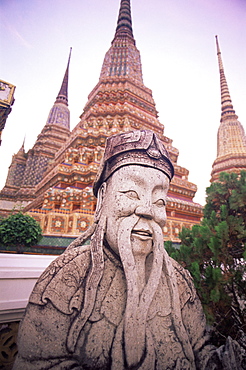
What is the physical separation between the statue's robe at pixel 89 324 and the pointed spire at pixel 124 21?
1778cm

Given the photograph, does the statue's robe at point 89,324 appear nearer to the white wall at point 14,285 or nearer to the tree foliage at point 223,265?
the tree foliage at point 223,265

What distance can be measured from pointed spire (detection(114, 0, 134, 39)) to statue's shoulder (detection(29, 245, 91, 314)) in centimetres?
1770

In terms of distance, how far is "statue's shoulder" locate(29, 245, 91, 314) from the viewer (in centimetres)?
122

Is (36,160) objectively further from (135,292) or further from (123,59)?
(135,292)

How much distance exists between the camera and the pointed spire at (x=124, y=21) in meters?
15.2

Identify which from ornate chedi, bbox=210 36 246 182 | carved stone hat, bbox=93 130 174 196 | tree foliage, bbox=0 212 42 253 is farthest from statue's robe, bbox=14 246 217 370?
ornate chedi, bbox=210 36 246 182

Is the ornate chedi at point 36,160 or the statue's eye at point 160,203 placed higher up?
the ornate chedi at point 36,160

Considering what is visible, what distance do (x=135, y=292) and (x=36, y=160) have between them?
54.4 feet

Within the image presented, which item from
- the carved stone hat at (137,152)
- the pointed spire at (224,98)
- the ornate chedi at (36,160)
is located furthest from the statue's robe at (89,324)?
the pointed spire at (224,98)

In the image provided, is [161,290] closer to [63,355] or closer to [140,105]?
[63,355]

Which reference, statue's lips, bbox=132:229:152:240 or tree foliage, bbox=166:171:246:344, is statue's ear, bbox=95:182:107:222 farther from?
tree foliage, bbox=166:171:246:344

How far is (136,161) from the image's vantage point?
1.59 m

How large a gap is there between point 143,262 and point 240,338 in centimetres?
135

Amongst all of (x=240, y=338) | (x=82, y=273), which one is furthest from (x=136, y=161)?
(x=240, y=338)
